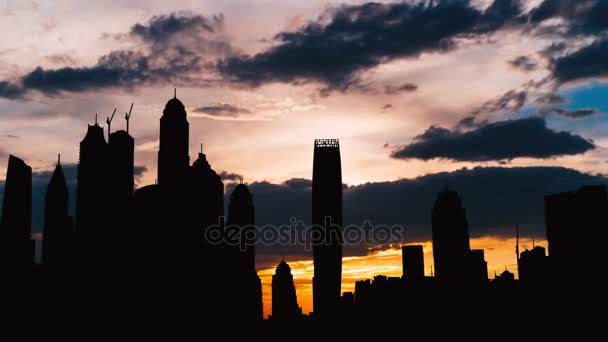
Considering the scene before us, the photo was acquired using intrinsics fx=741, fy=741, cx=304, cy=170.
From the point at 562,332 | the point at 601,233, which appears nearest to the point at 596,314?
the point at 562,332

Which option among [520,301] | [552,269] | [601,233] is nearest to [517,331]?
[520,301]

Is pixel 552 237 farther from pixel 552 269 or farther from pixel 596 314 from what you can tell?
pixel 596 314

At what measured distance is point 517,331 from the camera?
647 feet

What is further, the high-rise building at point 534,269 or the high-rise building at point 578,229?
the high-rise building at point 534,269

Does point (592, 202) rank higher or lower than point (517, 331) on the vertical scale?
higher

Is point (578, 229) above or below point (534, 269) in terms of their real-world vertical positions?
above

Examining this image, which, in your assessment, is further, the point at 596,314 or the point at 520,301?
the point at 520,301

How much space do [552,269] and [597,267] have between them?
10.7 metres

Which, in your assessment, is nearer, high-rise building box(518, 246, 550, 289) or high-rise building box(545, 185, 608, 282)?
high-rise building box(545, 185, 608, 282)

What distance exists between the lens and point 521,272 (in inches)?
7800

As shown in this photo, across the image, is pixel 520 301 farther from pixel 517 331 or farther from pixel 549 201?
pixel 549 201

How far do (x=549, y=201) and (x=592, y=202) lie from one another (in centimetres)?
1110

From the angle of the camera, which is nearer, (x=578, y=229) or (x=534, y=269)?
(x=578, y=229)

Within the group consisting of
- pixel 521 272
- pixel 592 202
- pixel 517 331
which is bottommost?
pixel 517 331
